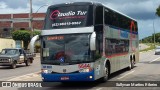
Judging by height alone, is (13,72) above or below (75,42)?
below

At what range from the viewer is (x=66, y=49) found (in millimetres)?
15148

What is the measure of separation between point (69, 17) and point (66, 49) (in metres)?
1.48

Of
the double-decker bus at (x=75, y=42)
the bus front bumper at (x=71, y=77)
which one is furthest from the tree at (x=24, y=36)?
the bus front bumper at (x=71, y=77)

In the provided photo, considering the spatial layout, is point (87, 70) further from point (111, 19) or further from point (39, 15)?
point (39, 15)

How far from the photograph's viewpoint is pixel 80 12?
15805mm

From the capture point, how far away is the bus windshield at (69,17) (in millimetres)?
15617

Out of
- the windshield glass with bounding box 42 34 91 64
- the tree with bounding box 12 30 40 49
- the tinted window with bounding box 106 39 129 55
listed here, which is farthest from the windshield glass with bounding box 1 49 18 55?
the tree with bounding box 12 30 40 49

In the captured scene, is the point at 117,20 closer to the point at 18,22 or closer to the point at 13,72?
the point at 13,72

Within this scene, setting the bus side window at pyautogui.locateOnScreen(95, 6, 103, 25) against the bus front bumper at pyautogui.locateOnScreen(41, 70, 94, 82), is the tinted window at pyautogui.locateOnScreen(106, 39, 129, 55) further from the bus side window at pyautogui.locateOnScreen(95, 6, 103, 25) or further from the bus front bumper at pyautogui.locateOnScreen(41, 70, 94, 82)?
the bus front bumper at pyautogui.locateOnScreen(41, 70, 94, 82)

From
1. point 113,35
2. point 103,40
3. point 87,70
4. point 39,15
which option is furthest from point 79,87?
point 39,15

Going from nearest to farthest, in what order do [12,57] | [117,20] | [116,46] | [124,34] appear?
1. [116,46]
2. [117,20]
3. [124,34]
4. [12,57]

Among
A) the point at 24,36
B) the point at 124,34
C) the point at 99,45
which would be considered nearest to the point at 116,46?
the point at 124,34

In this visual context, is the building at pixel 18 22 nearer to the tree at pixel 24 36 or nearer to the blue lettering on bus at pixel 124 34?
the tree at pixel 24 36

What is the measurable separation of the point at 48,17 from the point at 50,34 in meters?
0.92
